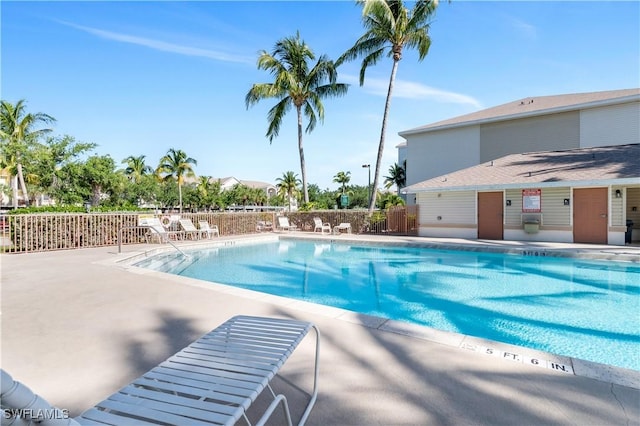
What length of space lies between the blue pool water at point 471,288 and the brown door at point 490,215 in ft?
11.9

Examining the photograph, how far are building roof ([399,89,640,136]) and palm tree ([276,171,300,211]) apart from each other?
32.2 m

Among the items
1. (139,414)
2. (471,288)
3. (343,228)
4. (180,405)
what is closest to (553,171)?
(471,288)

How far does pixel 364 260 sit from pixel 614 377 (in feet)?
29.6

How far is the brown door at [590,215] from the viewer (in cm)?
1277

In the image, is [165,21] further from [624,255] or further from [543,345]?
[624,255]

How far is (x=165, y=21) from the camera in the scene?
11.6m

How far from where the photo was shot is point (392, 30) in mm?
17109

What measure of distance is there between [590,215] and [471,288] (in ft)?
29.1

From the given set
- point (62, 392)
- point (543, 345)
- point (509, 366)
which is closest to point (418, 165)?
point (543, 345)

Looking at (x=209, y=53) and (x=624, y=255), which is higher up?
(x=209, y=53)

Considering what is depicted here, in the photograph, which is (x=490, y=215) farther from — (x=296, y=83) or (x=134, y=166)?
(x=134, y=166)

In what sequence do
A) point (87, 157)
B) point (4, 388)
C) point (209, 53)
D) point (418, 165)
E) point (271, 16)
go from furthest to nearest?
1. point (87, 157)
2. point (418, 165)
3. point (209, 53)
4. point (271, 16)
5. point (4, 388)

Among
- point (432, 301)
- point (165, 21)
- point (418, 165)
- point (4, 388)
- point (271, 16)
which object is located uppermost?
point (271, 16)

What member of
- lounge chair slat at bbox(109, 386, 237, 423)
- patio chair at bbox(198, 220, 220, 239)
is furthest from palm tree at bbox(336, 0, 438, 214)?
lounge chair slat at bbox(109, 386, 237, 423)
